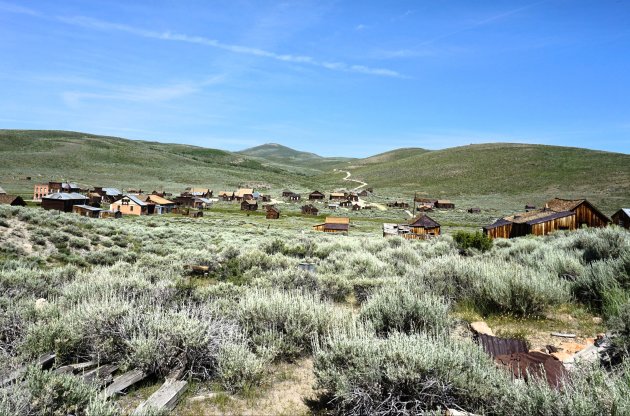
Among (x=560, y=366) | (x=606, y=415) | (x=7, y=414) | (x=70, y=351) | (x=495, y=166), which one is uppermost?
(x=495, y=166)

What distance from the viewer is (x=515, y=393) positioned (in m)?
3.33

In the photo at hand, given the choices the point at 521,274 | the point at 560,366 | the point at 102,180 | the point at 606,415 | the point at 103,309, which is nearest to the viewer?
the point at 606,415

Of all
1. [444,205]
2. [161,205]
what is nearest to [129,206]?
[161,205]

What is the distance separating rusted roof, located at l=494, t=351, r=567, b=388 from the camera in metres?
4.12

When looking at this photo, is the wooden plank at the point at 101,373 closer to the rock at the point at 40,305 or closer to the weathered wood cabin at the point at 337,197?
the rock at the point at 40,305

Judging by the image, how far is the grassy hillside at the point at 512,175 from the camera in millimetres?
101812

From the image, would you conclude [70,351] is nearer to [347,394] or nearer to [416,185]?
[347,394]

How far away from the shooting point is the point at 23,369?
171 inches

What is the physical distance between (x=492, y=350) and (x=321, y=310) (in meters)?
2.72

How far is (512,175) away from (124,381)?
142 meters

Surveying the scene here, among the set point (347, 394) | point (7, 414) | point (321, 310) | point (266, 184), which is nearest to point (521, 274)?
point (321, 310)

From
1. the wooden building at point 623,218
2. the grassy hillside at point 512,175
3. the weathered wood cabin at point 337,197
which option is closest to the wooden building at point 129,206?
the weathered wood cabin at point 337,197

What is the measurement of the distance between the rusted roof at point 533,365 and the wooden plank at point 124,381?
4.53 metres

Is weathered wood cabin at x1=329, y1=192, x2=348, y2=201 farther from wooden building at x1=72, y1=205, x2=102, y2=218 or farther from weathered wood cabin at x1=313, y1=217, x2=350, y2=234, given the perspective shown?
wooden building at x1=72, y1=205, x2=102, y2=218
